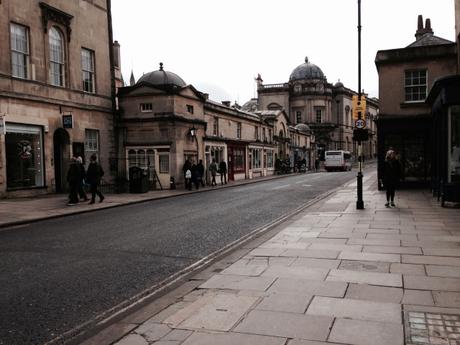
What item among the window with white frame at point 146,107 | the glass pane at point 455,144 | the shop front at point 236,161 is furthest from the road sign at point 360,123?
the shop front at point 236,161

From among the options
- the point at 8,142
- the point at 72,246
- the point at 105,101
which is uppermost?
the point at 105,101

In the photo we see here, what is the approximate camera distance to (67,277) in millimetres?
6664

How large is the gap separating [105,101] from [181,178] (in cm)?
618

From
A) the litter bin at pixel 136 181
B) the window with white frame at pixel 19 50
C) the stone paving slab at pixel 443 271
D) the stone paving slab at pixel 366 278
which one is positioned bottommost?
the stone paving slab at pixel 443 271

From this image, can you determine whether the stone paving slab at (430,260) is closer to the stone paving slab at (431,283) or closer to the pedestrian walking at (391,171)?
the stone paving slab at (431,283)

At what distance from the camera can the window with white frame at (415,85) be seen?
23.3m

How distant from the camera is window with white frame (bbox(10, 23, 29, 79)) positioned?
20.0 metres

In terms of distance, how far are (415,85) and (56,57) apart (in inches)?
707

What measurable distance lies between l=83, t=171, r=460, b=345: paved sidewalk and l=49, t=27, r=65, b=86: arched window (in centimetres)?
1734

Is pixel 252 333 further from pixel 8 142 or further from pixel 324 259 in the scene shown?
pixel 8 142

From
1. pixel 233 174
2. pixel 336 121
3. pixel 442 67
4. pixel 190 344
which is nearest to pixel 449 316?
pixel 190 344

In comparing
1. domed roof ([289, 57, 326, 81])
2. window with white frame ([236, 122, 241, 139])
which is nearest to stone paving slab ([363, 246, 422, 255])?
window with white frame ([236, 122, 241, 139])

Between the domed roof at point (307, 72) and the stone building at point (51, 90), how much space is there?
198 ft

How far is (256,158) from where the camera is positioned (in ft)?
144
